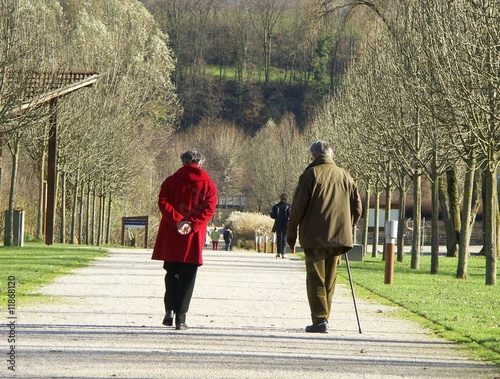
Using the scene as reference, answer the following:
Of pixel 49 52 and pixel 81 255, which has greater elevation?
pixel 49 52

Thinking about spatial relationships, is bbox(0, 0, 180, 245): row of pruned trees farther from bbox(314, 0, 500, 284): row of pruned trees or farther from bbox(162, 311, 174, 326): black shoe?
bbox(162, 311, 174, 326): black shoe

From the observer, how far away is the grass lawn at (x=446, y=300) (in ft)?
39.0

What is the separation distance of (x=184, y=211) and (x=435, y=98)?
13650 millimetres

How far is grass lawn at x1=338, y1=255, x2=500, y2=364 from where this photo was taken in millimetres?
11875

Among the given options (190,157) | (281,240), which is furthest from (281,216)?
(190,157)

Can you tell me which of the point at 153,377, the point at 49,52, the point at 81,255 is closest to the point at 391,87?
the point at 81,255

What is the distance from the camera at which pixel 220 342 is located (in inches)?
419

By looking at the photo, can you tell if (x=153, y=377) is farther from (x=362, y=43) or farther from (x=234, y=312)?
(x=362, y=43)

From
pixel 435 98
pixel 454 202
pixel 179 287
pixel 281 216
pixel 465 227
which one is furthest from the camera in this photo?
pixel 454 202

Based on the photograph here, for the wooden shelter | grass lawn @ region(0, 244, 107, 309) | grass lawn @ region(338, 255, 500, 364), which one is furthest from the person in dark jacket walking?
the wooden shelter

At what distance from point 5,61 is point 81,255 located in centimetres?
707

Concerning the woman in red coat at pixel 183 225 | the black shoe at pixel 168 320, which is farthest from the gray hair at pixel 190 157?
the black shoe at pixel 168 320

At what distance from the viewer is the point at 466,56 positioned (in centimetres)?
2152

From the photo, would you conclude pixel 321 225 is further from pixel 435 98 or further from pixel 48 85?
pixel 48 85
